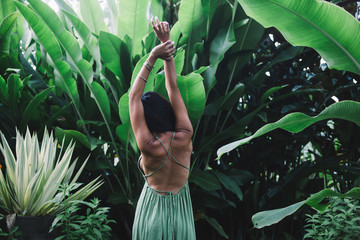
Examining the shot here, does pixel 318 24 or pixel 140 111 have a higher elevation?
pixel 318 24

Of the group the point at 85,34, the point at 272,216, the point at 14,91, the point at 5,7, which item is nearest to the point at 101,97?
the point at 85,34

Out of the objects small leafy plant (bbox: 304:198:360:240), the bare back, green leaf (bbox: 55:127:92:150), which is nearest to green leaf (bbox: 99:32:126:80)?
green leaf (bbox: 55:127:92:150)

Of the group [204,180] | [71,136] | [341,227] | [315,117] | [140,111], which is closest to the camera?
[315,117]

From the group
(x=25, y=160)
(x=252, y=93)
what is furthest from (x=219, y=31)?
(x=25, y=160)

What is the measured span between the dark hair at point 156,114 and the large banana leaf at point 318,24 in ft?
1.85

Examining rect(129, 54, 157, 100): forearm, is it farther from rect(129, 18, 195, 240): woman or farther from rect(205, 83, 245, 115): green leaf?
rect(205, 83, 245, 115): green leaf

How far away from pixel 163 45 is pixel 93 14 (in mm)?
1784

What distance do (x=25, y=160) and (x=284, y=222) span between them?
7.52 ft

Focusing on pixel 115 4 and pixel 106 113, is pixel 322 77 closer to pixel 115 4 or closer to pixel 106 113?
pixel 106 113

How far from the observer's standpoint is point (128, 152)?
9.53 feet

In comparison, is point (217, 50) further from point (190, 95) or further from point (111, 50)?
point (111, 50)

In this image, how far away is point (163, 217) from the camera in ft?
5.83

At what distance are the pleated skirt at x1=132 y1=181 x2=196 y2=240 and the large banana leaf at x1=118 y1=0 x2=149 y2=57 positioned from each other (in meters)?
1.44

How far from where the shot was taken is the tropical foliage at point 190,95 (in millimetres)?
2688
